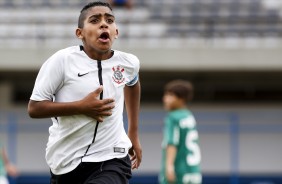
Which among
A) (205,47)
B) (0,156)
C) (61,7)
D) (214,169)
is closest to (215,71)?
(205,47)

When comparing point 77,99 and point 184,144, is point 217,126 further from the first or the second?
point 77,99

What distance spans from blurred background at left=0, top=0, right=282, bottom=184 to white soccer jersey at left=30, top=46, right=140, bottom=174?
10.5m

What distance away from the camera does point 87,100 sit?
5.35 metres

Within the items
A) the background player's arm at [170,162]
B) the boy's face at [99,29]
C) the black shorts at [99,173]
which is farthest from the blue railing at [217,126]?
the boy's face at [99,29]

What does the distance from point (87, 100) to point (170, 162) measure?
3.72m

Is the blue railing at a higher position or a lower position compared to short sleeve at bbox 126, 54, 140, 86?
lower

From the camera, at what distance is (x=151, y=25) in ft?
55.2

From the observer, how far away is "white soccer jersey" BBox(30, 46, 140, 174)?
215 inches

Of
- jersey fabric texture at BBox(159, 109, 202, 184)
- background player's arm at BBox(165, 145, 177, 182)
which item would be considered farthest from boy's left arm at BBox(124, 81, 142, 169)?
jersey fabric texture at BBox(159, 109, 202, 184)

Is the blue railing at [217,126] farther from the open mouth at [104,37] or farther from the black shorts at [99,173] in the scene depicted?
the open mouth at [104,37]

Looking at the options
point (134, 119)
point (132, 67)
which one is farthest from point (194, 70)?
point (132, 67)

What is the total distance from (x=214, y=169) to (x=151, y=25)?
10.4 feet

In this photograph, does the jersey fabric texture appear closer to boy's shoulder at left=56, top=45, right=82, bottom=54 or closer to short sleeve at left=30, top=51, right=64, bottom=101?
boy's shoulder at left=56, top=45, right=82, bottom=54

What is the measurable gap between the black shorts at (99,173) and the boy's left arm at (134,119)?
13.9 inches
